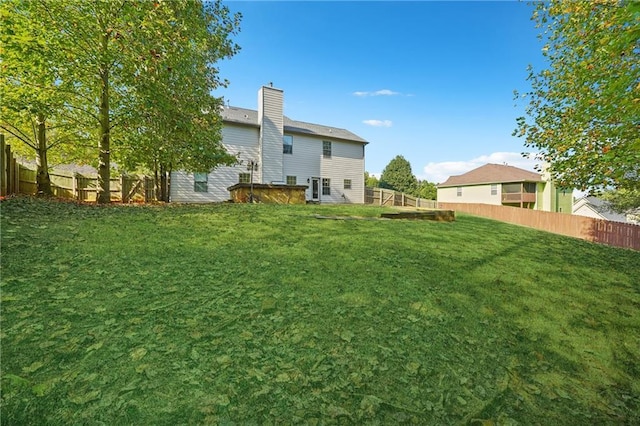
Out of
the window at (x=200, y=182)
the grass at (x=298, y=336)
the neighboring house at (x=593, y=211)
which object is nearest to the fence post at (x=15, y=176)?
the grass at (x=298, y=336)

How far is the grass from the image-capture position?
6.87ft

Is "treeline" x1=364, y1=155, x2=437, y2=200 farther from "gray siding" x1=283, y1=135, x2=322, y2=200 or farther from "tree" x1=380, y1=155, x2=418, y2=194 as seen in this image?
"gray siding" x1=283, y1=135, x2=322, y2=200

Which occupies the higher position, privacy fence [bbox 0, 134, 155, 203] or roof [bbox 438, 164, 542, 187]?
roof [bbox 438, 164, 542, 187]

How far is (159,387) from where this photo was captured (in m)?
2.12

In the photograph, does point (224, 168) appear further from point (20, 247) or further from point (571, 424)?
point (571, 424)

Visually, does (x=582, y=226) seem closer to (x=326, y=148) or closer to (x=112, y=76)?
(x=326, y=148)

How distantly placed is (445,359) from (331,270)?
6.56 ft

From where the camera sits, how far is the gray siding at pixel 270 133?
20.9 meters

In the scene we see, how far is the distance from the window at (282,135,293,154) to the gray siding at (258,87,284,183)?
2.29ft

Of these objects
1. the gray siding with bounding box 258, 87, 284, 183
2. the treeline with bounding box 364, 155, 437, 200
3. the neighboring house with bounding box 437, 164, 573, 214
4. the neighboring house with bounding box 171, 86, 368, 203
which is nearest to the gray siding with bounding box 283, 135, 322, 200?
the neighboring house with bounding box 171, 86, 368, 203

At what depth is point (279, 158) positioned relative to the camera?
2144cm

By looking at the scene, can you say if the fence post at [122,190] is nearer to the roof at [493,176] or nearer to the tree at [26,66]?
the tree at [26,66]

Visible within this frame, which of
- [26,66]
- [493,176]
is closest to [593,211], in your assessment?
[493,176]

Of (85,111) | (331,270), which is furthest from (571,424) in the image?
(85,111)
